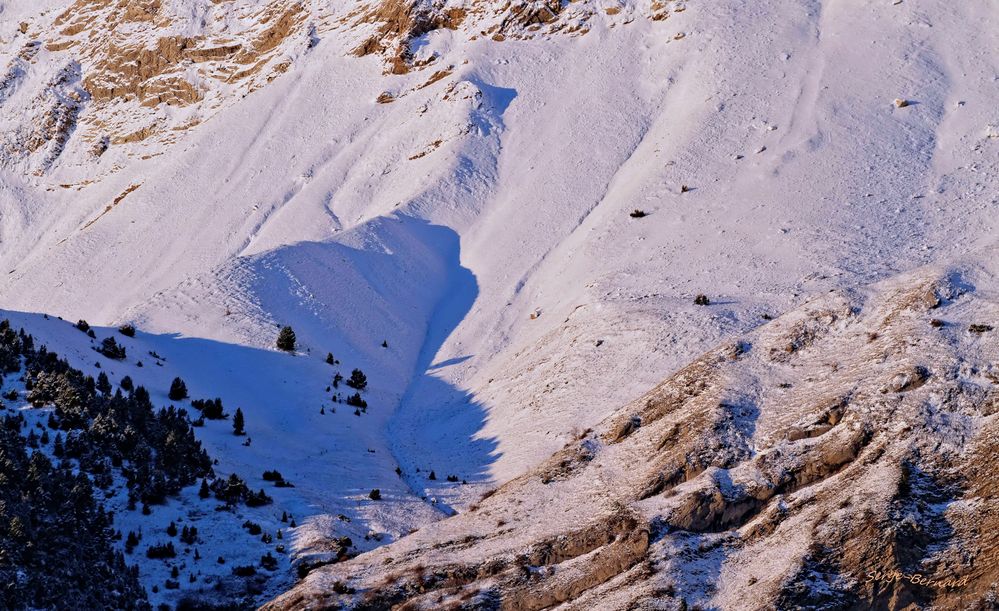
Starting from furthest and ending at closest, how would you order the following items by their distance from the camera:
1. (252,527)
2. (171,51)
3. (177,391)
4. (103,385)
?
(171,51) < (177,391) < (103,385) < (252,527)

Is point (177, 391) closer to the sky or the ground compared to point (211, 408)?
closer to the sky

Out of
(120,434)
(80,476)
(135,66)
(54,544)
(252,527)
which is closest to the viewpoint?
(54,544)

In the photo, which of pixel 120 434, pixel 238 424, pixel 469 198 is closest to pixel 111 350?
pixel 238 424

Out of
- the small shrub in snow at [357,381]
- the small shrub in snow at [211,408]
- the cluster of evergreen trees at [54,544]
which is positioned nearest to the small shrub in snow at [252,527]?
the cluster of evergreen trees at [54,544]

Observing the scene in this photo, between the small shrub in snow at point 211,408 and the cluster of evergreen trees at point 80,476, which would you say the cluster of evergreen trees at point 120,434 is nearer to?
the cluster of evergreen trees at point 80,476

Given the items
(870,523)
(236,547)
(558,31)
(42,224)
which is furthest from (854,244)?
(42,224)

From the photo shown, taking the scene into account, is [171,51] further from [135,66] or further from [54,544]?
[54,544]

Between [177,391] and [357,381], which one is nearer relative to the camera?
[177,391]

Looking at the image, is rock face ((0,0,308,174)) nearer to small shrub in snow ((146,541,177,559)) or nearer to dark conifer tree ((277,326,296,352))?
dark conifer tree ((277,326,296,352))
